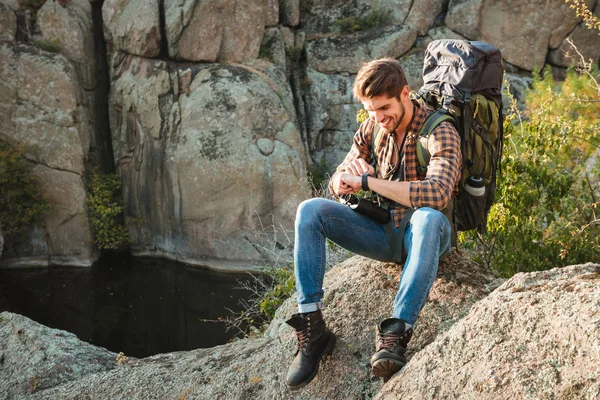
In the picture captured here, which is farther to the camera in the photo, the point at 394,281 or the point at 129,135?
the point at 129,135

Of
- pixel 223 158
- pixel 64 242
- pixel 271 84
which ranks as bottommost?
pixel 64 242

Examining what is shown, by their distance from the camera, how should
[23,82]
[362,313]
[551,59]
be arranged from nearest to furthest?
[362,313] < [23,82] < [551,59]

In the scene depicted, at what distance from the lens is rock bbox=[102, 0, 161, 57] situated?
41.6ft

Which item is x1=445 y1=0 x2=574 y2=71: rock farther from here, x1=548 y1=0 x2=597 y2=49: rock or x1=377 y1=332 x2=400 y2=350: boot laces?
x1=377 y1=332 x2=400 y2=350: boot laces

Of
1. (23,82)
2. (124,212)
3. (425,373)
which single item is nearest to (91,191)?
(124,212)

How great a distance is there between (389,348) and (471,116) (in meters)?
1.17

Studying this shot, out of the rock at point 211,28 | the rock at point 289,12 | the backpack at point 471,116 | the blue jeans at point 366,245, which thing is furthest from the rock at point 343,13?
the blue jeans at point 366,245

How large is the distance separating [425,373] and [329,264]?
14.2 feet

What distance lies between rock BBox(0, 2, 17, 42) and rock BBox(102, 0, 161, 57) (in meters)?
1.75

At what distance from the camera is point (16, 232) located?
1238cm

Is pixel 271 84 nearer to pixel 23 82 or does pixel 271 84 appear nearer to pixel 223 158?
pixel 223 158

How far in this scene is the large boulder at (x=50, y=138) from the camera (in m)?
12.1

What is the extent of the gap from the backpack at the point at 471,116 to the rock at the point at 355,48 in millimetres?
11483

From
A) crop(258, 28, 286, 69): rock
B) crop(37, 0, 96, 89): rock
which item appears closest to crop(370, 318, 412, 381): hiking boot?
crop(258, 28, 286, 69): rock
